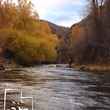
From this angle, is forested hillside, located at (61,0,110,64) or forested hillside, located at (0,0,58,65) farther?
forested hillside, located at (0,0,58,65)

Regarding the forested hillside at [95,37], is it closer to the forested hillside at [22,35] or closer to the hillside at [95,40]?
the hillside at [95,40]

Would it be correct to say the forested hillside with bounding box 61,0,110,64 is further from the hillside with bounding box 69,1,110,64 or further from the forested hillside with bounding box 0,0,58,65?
the forested hillside with bounding box 0,0,58,65

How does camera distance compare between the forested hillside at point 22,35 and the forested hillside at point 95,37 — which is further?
the forested hillside at point 22,35

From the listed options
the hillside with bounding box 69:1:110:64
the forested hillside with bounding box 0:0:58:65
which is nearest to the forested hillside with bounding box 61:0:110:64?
the hillside with bounding box 69:1:110:64

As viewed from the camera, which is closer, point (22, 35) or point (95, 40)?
point (95, 40)

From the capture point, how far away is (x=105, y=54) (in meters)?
79.7

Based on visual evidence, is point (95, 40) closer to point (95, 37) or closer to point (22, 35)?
point (95, 37)

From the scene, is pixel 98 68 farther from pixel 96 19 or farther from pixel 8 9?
pixel 8 9

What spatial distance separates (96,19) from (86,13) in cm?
431

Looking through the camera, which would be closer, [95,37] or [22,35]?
[95,37]

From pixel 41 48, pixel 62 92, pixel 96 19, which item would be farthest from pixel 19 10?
pixel 62 92

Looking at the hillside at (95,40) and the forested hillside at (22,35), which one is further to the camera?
the forested hillside at (22,35)

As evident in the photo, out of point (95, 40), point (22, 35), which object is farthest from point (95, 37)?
point (22, 35)

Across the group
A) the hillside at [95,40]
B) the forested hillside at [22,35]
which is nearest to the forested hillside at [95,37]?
the hillside at [95,40]
